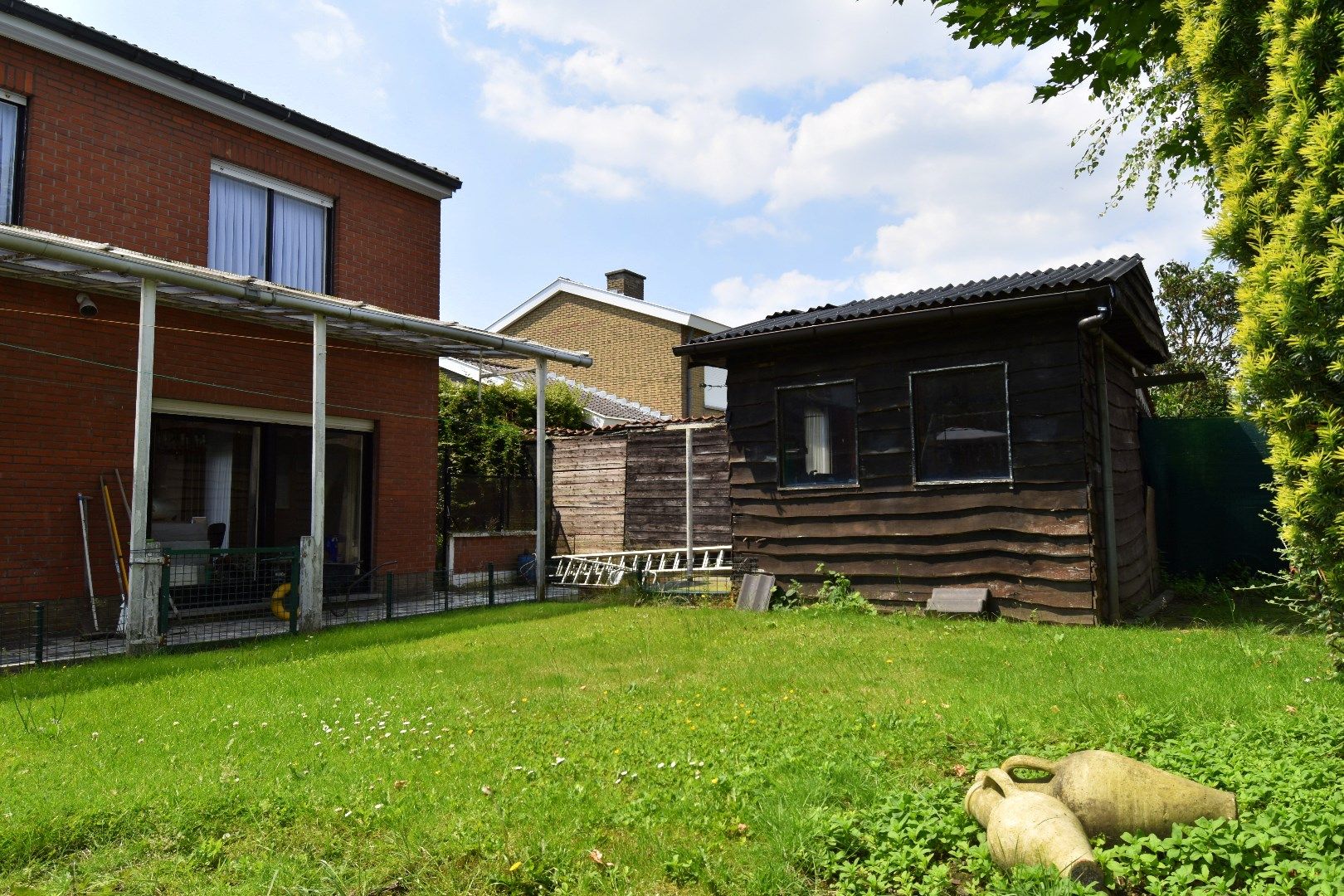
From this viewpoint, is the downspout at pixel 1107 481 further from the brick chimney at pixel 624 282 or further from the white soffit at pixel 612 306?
the brick chimney at pixel 624 282

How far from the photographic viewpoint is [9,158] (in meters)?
9.18

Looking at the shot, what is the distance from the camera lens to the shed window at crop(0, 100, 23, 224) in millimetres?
9102

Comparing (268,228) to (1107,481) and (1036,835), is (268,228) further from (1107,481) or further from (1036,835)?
(1036,835)

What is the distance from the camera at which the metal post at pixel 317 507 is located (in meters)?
9.35

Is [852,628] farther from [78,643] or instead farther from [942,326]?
[78,643]

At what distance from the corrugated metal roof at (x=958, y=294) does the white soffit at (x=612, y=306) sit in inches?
517

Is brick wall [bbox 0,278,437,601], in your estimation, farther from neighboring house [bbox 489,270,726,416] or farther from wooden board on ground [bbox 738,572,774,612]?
neighboring house [bbox 489,270,726,416]

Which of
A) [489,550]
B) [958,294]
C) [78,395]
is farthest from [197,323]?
[958,294]

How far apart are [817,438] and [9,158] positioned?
9665 mm

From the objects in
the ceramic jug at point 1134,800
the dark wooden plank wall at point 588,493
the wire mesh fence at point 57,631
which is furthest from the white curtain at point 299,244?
the ceramic jug at point 1134,800

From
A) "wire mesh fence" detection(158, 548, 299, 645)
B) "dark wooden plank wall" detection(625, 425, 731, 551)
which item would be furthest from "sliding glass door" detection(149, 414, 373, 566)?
"dark wooden plank wall" detection(625, 425, 731, 551)

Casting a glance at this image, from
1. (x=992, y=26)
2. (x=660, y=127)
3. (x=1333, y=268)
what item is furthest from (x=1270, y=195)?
(x=660, y=127)

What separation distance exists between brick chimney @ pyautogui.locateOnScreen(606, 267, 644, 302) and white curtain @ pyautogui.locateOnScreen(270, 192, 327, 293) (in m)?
16.4

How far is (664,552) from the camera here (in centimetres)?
1437
